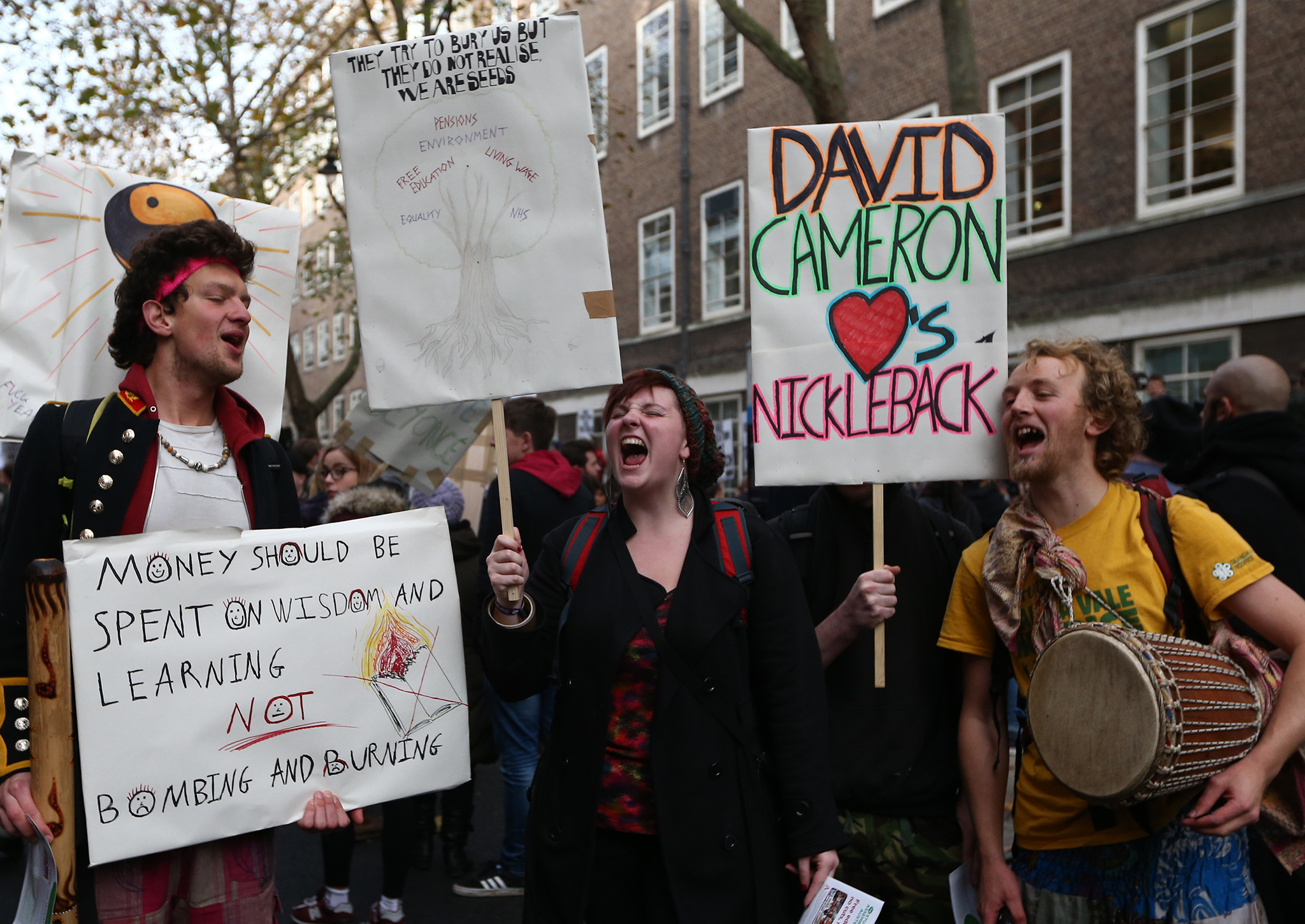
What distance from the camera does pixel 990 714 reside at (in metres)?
2.63

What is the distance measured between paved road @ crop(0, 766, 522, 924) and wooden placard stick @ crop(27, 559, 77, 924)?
2573 mm

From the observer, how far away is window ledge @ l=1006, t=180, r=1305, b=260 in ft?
35.7

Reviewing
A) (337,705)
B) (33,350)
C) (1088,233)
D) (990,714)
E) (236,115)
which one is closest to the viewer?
(337,705)

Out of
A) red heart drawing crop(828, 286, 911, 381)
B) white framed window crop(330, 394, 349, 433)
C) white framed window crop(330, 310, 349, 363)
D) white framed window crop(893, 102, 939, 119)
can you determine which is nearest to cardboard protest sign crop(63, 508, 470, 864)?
red heart drawing crop(828, 286, 911, 381)

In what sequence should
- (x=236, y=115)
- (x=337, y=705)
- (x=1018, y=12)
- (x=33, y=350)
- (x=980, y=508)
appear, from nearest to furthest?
(x=337, y=705) → (x=33, y=350) → (x=980, y=508) → (x=1018, y=12) → (x=236, y=115)

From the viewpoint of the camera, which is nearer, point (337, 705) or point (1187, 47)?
point (337, 705)

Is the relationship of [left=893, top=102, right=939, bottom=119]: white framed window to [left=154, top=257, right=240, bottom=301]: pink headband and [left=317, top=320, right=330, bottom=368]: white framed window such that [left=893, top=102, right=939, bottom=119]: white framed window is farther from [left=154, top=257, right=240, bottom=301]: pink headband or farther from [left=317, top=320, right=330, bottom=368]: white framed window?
[left=317, top=320, right=330, bottom=368]: white framed window

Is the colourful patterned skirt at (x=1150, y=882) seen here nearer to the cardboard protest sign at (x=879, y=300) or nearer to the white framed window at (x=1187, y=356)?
the cardboard protest sign at (x=879, y=300)

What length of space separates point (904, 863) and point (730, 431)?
10819 millimetres

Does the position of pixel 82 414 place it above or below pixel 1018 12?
below

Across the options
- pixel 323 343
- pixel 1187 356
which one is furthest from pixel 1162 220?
pixel 323 343

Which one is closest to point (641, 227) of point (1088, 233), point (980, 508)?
point (1088, 233)

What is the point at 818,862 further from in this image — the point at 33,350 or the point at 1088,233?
the point at 1088,233

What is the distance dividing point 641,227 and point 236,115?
29.5 ft
